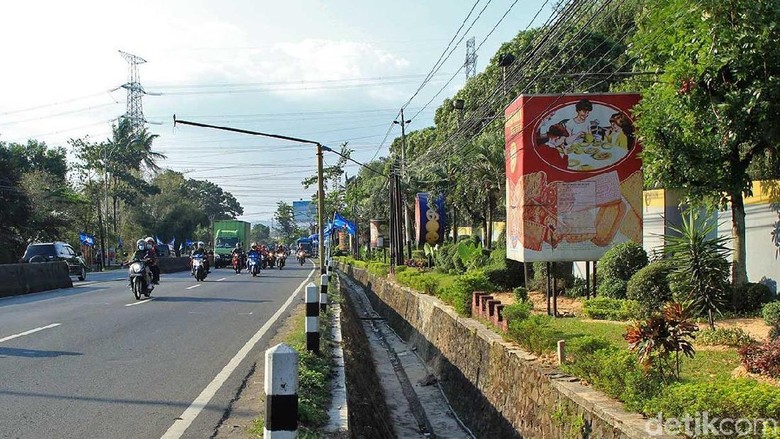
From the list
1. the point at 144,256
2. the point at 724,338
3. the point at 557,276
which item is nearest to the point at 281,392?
the point at 724,338

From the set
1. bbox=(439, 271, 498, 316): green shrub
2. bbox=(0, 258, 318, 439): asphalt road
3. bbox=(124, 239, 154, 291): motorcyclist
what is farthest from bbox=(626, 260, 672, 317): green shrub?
bbox=(124, 239, 154, 291): motorcyclist

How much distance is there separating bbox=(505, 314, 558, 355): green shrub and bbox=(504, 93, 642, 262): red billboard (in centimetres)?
341

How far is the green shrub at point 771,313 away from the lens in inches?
413

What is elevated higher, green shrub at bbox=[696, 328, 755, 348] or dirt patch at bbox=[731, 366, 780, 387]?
green shrub at bbox=[696, 328, 755, 348]

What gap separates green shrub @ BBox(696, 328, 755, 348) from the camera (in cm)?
918

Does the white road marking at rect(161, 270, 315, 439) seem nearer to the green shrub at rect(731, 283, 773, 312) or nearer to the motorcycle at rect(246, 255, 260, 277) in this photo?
the green shrub at rect(731, 283, 773, 312)

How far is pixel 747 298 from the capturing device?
468 inches

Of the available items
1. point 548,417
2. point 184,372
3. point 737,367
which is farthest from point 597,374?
point 184,372

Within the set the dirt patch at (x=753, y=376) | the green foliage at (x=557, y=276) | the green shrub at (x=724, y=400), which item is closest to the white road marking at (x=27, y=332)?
the green shrub at (x=724, y=400)

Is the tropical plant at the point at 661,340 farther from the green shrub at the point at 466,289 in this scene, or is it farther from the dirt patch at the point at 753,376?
the green shrub at the point at 466,289

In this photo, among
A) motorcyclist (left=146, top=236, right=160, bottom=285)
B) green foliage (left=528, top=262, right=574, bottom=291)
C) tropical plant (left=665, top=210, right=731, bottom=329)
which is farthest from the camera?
motorcyclist (left=146, top=236, right=160, bottom=285)

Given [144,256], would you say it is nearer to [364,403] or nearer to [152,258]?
[152,258]

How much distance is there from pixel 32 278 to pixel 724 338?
20495 millimetres

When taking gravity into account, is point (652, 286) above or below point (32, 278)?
above
